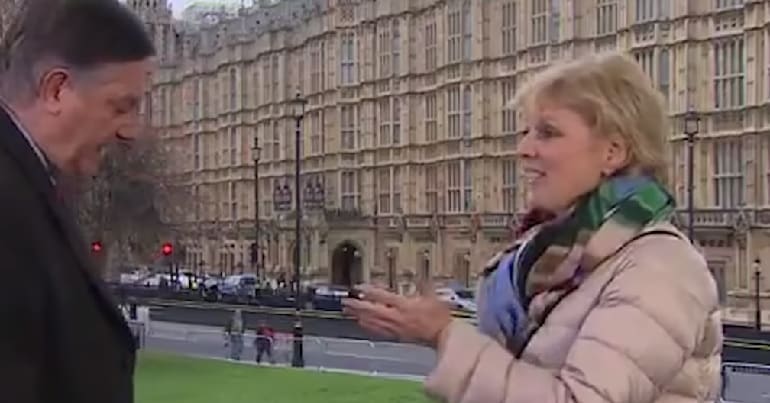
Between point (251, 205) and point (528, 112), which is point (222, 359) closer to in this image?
point (528, 112)

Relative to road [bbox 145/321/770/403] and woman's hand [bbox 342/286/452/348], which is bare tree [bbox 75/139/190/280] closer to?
road [bbox 145/321/770/403]

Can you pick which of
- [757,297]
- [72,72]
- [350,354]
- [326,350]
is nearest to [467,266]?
[757,297]

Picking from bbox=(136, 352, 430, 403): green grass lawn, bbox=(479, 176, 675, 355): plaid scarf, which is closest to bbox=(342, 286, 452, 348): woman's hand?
bbox=(479, 176, 675, 355): plaid scarf

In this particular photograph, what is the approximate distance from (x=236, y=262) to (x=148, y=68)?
63.5 m

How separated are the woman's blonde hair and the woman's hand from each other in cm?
42

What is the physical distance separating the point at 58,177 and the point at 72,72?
0.14 meters

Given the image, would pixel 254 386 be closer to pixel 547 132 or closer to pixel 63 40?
pixel 547 132

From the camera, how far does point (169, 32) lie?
76.6 m

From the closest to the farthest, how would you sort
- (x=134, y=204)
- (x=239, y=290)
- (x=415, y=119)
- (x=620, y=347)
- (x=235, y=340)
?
(x=620, y=347), (x=134, y=204), (x=235, y=340), (x=415, y=119), (x=239, y=290)

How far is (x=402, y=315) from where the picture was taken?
7.79 feet

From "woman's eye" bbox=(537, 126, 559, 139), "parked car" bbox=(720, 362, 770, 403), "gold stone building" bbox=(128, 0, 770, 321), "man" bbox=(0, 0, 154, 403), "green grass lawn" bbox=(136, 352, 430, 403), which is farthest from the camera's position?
"gold stone building" bbox=(128, 0, 770, 321)

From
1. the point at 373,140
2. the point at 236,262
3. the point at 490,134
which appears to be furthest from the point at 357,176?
the point at 236,262

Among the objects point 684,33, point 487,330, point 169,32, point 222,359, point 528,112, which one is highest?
point 169,32

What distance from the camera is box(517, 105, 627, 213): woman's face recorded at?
8.07 feet
